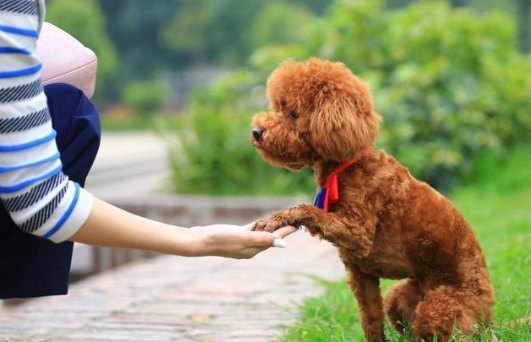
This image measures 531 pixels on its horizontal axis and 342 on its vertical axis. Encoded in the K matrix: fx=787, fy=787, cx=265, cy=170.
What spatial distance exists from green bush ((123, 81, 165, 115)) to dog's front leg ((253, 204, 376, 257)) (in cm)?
4656

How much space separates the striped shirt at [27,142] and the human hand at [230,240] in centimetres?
40

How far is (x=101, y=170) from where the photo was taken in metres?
16.7

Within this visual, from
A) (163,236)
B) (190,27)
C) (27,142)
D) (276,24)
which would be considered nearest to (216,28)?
(190,27)

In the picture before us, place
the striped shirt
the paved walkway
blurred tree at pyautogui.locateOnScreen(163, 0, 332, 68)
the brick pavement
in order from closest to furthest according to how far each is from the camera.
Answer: the striped shirt
the brick pavement
the paved walkway
blurred tree at pyautogui.locateOnScreen(163, 0, 332, 68)

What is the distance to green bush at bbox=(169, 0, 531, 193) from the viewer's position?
8914 mm

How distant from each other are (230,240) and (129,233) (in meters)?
0.34

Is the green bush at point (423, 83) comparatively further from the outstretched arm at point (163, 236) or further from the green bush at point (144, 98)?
the green bush at point (144, 98)

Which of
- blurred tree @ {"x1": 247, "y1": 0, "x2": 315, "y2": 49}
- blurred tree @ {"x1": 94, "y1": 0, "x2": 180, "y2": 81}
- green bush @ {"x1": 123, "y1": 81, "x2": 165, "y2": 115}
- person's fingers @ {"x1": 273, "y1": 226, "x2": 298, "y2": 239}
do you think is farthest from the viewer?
blurred tree @ {"x1": 94, "y1": 0, "x2": 180, "y2": 81}

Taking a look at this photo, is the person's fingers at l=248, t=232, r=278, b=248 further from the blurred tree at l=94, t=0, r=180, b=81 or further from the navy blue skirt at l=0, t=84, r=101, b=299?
the blurred tree at l=94, t=0, r=180, b=81

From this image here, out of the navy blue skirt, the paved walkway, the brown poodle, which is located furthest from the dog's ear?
the paved walkway

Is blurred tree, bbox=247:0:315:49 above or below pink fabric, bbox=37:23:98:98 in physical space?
above

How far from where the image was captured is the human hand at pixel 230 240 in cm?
237

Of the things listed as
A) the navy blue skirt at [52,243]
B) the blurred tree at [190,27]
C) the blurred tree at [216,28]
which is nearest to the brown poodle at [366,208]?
the navy blue skirt at [52,243]

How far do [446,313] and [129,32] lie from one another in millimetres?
53091
